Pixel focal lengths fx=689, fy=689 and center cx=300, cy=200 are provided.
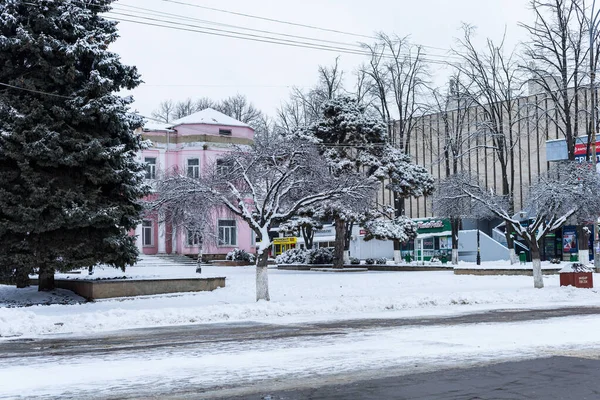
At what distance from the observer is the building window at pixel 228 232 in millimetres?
53219

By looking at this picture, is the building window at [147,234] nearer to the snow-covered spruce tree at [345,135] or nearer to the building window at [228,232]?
the building window at [228,232]

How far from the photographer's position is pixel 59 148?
2236 centimetres

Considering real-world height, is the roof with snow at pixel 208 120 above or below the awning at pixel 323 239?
above

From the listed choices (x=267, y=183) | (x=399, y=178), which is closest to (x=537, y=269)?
(x=267, y=183)

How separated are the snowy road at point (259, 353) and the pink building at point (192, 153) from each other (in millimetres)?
34768

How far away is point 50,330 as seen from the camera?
1670 centimetres

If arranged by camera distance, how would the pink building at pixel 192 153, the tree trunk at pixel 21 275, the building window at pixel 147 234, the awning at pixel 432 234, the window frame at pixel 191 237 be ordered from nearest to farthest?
the tree trunk at pixel 21 275
the window frame at pixel 191 237
the building window at pixel 147 234
the pink building at pixel 192 153
the awning at pixel 432 234

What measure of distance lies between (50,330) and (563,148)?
39461 millimetres

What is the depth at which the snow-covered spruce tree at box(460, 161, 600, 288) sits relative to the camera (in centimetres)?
2791

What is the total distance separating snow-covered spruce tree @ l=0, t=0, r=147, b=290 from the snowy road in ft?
24.4

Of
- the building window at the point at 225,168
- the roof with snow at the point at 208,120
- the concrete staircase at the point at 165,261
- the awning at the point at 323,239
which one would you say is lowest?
the concrete staircase at the point at 165,261

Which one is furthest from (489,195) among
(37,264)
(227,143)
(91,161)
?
(227,143)

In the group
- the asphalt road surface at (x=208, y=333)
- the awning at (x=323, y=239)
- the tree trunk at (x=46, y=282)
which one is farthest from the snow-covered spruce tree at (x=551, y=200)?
the awning at (x=323, y=239)

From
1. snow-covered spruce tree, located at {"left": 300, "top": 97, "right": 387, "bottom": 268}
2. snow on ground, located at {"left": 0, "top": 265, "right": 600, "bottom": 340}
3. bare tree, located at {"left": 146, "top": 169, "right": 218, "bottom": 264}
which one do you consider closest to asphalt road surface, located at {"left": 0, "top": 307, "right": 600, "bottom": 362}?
snow on ground, located at {"left": 0, "top": 265, "right": 600, "bottom": 340}
